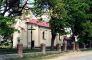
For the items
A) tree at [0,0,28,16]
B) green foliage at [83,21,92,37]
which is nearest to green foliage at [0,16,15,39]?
tree at [0,0,28,16]

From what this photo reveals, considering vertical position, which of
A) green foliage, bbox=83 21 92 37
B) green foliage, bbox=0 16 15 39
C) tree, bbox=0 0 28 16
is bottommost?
green foliage, bbox=83 21 92 37

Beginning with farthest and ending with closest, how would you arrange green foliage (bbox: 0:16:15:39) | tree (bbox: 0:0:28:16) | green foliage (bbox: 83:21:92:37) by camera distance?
green foliage (bbox: 83:21:92:37) → tree (bbox: 0:0:28:16) → green foliage (bbox: 0:16:15:39)

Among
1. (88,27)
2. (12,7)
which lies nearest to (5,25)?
(12,7)

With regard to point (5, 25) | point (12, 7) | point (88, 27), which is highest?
point (12, 7)

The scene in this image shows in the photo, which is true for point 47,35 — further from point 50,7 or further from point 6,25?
point 6,25

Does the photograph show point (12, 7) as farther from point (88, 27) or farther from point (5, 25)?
point (88, 27)

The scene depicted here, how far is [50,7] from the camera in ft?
134

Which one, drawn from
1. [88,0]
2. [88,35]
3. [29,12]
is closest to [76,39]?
→ [88,35]

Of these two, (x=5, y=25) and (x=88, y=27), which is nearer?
(x=5, y=25)

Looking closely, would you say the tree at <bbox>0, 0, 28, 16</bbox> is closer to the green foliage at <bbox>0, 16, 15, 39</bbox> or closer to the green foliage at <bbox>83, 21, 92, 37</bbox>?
the green foliage at <bbox>0, 16, 15, 39</bbox>

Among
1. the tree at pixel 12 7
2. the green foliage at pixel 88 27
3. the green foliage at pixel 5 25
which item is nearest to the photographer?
the green foliage at pixel 5 25

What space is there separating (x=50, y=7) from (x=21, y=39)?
32.5 m

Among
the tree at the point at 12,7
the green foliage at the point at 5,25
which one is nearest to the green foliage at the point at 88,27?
the tree at the point at 12,7

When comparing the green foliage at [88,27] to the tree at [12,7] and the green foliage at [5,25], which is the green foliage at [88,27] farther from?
the green foliage at [5,25]
